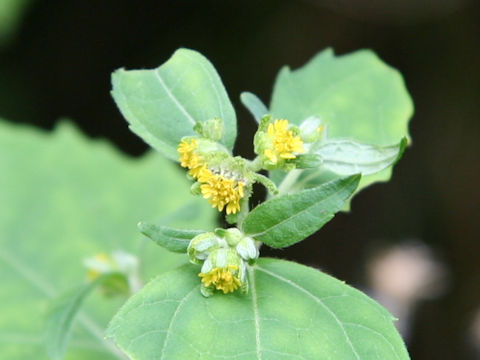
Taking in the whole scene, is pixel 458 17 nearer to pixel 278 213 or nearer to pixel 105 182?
pixel 105 182

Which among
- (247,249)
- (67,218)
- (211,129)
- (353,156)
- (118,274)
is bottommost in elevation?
(67,218)

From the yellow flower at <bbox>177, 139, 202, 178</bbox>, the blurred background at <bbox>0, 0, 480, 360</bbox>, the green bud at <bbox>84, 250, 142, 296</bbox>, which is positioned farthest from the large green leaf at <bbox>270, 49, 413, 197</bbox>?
the blurred background at <bbox>0, 0, 480, 360</bbox>

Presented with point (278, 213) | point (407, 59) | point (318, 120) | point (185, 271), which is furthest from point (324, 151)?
point (407, 59)

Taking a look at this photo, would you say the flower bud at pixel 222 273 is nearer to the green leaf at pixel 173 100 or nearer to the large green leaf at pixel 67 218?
the green leaf at pixel 173 100

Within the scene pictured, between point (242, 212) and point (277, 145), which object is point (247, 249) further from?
point (277, 145)

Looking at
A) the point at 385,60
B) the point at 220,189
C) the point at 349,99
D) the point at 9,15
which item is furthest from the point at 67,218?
the point at 385,60
